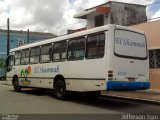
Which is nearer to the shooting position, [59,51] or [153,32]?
[59,51]

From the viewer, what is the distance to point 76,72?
Answer: 1497cm

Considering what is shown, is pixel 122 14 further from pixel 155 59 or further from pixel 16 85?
pixel 16 85

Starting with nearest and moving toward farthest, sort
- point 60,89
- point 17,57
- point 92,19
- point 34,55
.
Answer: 1. point 60,89
2. point 34,55
3. point 17,57
4. point 92,19

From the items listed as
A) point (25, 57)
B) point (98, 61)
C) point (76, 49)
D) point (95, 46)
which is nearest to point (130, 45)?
point (95, 46)

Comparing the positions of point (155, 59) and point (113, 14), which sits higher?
point (113, 14)

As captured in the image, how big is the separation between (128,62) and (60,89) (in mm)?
4111

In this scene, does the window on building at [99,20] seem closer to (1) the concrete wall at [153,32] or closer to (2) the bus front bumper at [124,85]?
(1) the concrete wall at [153,32]

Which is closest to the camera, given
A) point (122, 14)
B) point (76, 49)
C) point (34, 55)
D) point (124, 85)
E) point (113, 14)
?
point (124, 85)

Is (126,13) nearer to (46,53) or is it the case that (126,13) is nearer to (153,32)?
(153,32)

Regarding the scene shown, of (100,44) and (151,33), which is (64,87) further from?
(151,33)

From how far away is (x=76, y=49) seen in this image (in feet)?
50.0

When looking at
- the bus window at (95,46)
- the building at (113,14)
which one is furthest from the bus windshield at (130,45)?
the building at (113,14)

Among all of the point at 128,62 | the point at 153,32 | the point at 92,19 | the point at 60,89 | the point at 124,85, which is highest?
the point at 92,19

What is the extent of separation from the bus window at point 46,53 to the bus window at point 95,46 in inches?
144
